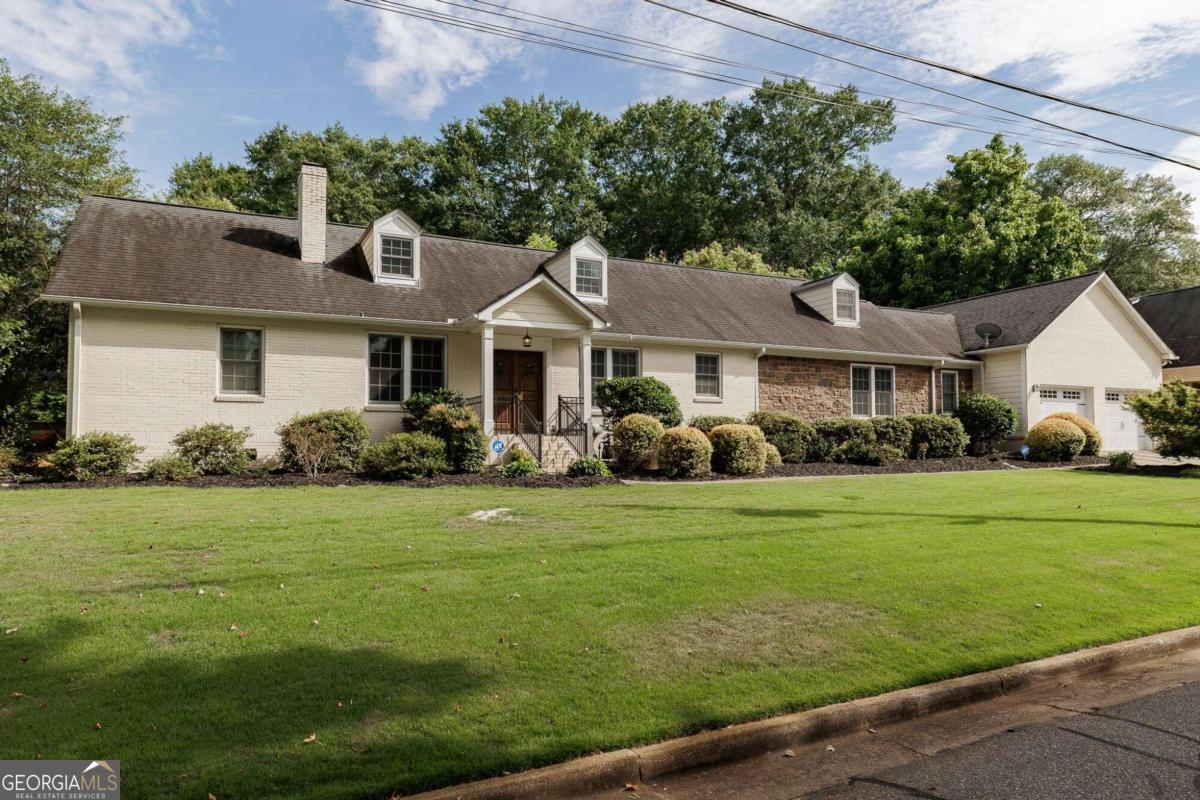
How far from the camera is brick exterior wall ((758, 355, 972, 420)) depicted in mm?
21891

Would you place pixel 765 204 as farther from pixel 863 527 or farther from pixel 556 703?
pixel 556 703

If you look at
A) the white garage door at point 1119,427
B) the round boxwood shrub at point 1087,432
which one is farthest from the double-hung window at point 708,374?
the white garage door at point 1119,427

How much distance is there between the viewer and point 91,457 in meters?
13.2

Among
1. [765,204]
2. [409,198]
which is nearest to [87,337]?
[409,198]

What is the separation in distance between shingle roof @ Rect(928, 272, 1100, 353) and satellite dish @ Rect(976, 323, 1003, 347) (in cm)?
14

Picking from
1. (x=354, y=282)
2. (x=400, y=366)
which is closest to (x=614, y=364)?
(x=400, y=366)

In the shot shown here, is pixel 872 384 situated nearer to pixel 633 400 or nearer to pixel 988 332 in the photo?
pixel 988 332

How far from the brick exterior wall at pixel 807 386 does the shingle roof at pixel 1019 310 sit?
415cm

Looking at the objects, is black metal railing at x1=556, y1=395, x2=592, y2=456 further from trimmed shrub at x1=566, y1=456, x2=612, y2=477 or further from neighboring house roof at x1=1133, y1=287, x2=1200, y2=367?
neighboring house roof at x1=1133, y1=287, x2=1200, y2=367

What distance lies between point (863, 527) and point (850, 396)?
14865mm

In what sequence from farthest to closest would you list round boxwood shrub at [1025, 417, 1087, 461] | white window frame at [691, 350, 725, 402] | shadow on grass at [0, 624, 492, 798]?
round boxwood shrub at [1025, 417, 1087, 461] < white window frame at [691, 350, 725, 402] < shadow on grass at [0, 624, 492, 798]

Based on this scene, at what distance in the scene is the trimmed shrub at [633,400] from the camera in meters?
18.0

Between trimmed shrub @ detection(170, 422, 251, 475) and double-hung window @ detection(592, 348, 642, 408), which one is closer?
trimmed shrub @ detection(170, 422, 251, 475)

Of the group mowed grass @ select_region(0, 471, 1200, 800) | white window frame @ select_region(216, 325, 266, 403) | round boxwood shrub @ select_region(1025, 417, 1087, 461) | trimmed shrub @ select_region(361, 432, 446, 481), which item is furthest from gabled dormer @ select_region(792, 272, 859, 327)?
white window frame @ select_region(216, 325, 266, 403)
